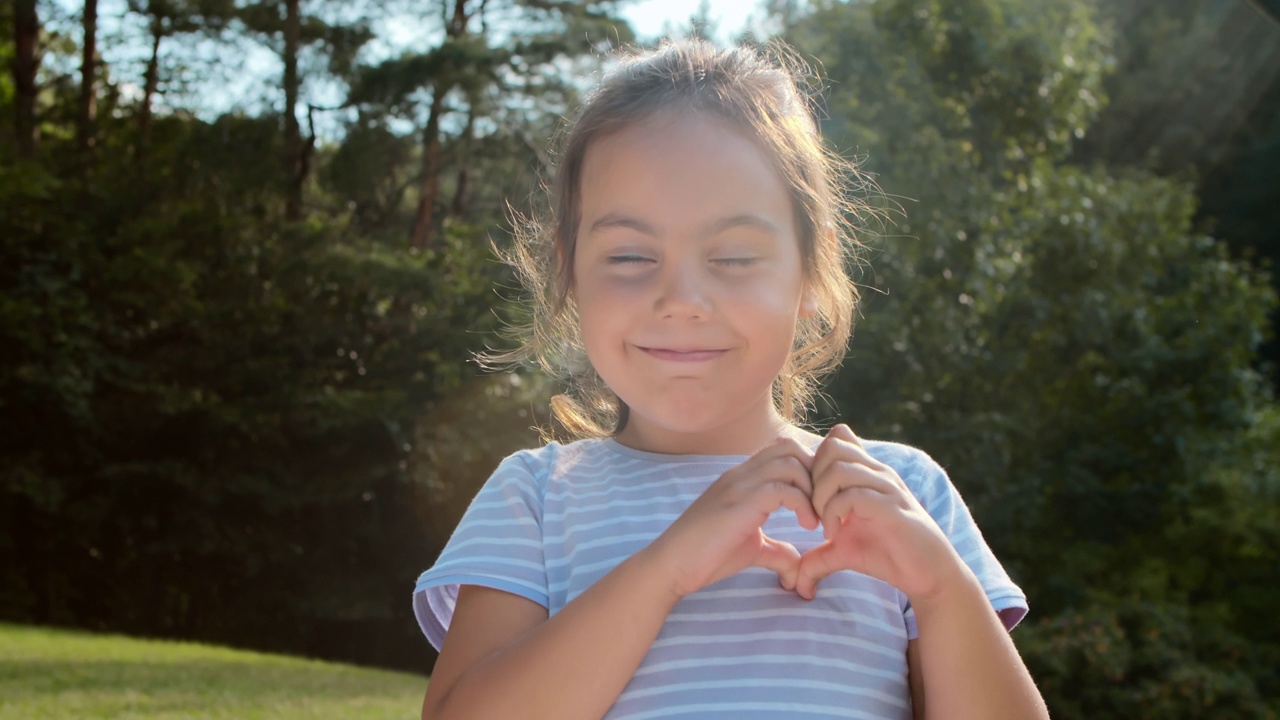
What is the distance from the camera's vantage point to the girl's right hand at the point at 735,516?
1368 millimetres

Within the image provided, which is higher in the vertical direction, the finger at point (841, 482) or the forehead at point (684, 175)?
the forehead at point (684, 175)

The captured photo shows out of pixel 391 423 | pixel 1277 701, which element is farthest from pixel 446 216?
pixel 1277 701

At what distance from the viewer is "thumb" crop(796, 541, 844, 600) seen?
1.42 meters

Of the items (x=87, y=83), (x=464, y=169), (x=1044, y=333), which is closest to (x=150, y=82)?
(x=87, y=83)

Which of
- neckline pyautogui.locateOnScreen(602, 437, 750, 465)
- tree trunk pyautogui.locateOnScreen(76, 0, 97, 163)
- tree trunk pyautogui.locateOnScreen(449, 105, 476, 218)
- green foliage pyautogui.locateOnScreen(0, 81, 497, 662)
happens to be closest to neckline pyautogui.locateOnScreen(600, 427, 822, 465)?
neckline pyautogui.locateOnScreen(602, 437, 750, 465)

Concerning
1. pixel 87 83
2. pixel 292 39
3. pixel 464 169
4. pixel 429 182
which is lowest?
pixel 429 182

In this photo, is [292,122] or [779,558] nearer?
[779,558]

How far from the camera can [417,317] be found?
45.0 ft

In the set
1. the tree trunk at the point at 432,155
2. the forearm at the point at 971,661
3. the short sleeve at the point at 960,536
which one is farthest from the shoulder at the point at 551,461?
the tree trunk at the point at 432,155

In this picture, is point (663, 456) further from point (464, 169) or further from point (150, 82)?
point (150, 82)

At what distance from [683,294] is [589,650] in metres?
0.46

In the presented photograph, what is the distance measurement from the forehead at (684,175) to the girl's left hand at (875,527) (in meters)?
0.36

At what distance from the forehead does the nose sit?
2.3 inches

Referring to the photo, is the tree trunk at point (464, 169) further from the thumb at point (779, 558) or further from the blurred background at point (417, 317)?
the thumb at point (779, 558)
